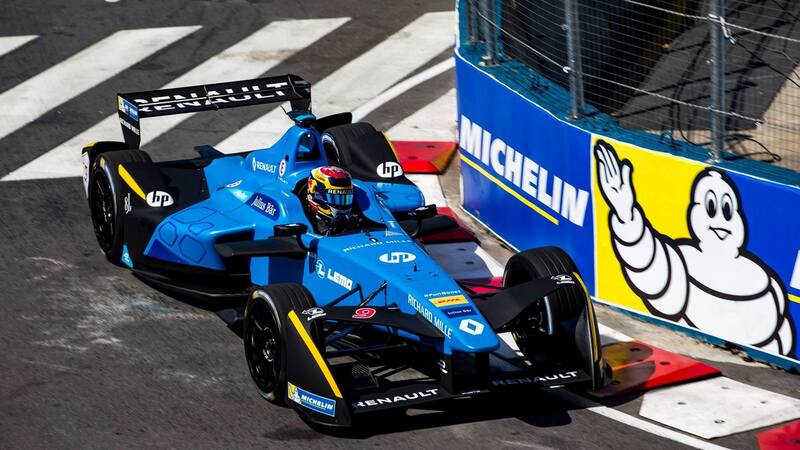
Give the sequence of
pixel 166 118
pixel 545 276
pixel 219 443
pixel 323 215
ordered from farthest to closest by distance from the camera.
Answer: pixel 166 118, pixel 323 215, pixel 545 276, pixel 219 443

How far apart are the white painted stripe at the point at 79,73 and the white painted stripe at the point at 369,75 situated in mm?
2496

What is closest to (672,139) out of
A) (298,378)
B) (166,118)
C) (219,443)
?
(298,378)

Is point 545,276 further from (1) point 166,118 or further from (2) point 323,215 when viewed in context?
(1) point 166,118

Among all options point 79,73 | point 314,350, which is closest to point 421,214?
point 314,350

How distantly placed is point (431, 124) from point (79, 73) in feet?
15.8

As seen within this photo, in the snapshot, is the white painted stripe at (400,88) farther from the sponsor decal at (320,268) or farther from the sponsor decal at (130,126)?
the sponsor decal at (320,268)

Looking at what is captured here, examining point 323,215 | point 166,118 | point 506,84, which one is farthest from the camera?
point 166,118

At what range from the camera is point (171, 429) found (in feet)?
29.7

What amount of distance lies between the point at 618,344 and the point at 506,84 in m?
3.21

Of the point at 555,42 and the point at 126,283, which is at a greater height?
the point at 555,42

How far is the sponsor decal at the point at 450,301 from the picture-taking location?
30.2 ft

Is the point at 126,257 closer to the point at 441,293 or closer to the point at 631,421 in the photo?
the point at 441,293

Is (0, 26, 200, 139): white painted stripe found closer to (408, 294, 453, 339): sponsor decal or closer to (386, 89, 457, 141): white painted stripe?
(386, 89, 457, 141): white painted stripe

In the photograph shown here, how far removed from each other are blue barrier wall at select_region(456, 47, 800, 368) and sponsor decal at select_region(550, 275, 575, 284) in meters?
1.24
